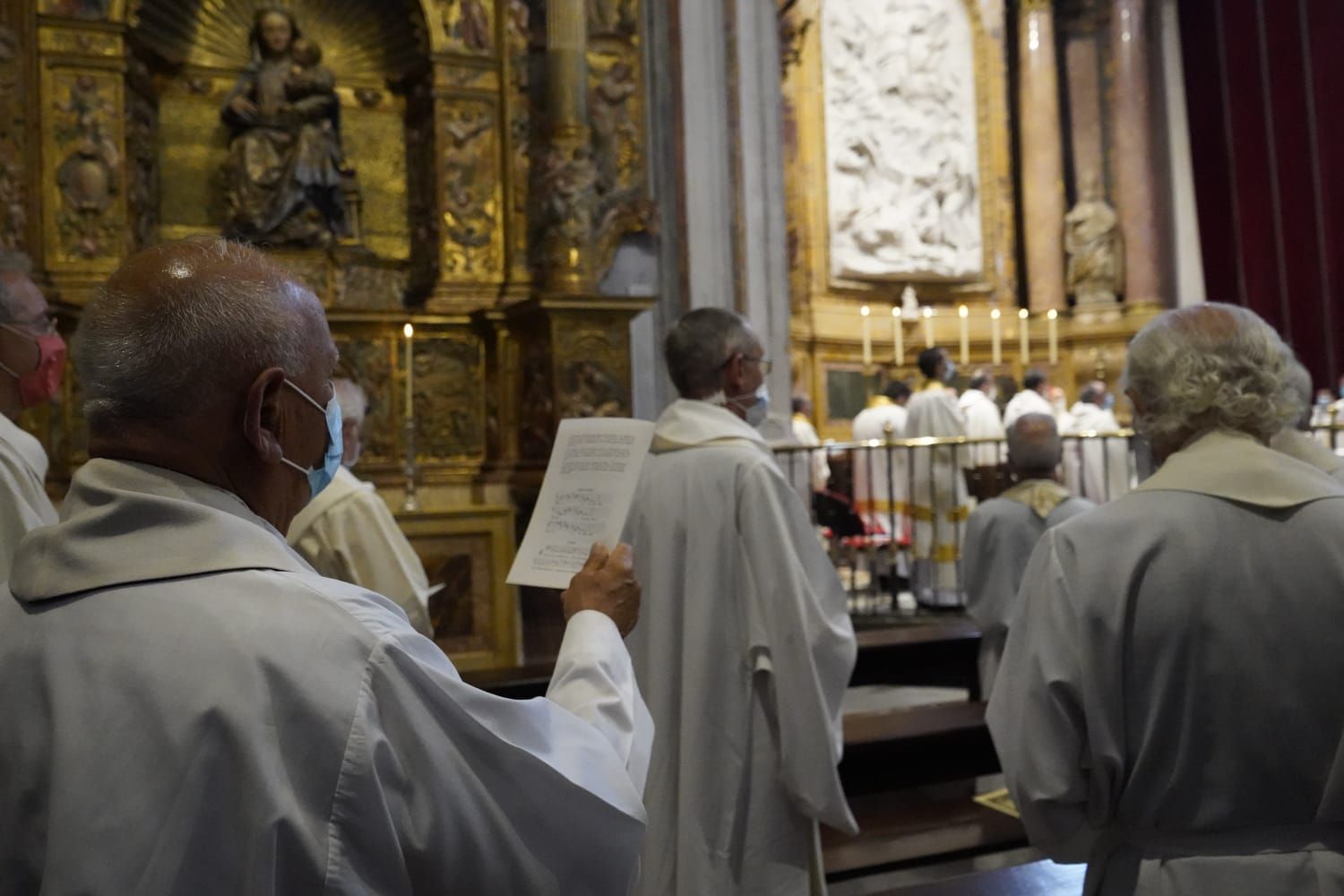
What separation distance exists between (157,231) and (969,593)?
5.66 m

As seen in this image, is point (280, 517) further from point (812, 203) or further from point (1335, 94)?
point (1335, 94)

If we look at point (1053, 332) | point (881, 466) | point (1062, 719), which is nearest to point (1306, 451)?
point (1062, 719)

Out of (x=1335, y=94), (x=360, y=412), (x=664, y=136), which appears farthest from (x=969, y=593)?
(x=1335, y=94)

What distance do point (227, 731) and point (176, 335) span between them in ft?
1.47

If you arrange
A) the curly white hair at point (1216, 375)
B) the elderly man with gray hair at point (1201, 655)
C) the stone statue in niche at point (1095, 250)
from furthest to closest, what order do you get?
the stone statue in niche at point (1095, 250) < the curly white hair at point (1216, 375) < the elderly man with gray hair at point (1201, 655)

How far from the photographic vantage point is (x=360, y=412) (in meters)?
4.21

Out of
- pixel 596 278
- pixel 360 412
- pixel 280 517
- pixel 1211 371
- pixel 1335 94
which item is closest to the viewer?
pixel 280 517

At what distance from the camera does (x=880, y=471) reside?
35.6ft

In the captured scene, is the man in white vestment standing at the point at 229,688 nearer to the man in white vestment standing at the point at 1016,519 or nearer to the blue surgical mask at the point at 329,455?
the blue surgical mask at the point at 329,455

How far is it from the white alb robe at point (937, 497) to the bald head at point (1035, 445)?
3.64 metres

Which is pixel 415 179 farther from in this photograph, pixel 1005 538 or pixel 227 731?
pixel 227 731

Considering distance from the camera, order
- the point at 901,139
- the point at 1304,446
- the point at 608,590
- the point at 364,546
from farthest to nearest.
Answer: the point at 901,139 → the point at 364,546 → the point at 1304,446 → the point at 608,590

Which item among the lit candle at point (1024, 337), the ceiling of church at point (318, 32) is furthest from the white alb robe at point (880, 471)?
the ceiling of church at point (318, 32)

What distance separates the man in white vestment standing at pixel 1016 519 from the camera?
516 cm
